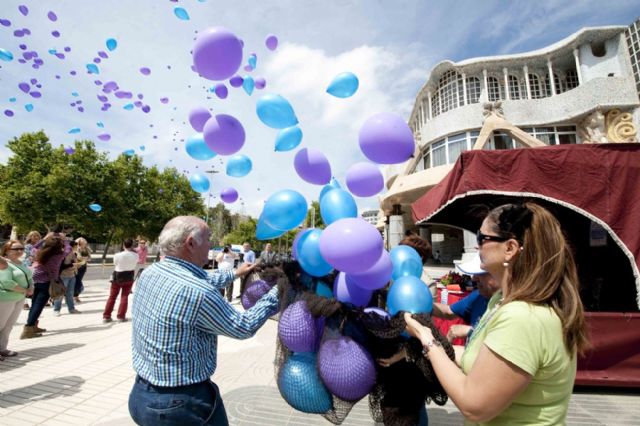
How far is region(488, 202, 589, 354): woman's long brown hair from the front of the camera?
1.16 meters

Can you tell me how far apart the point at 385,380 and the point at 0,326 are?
571cm

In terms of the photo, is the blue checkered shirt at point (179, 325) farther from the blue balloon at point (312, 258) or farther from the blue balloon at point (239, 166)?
the blue balloon at point (239, 166)

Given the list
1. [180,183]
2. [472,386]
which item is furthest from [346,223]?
[180,183]

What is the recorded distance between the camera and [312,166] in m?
2.71

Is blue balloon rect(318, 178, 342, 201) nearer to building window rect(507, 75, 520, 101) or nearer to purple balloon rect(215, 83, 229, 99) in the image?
purple balloon rect(215, 83, 229, 99)

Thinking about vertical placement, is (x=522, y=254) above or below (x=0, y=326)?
above

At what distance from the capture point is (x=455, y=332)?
2197 millimetres

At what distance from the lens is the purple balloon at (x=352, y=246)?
1843 mm

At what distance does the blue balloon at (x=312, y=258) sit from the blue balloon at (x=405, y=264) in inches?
21.9

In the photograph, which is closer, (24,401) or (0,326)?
(24,401)

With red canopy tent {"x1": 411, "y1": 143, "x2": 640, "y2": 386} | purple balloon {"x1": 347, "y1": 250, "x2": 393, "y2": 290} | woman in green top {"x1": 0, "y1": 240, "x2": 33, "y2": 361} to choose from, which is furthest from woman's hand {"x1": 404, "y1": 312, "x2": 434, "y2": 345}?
woman in green top {"x1": 0, "y1": 240, "x2": 33, "y2": 361}

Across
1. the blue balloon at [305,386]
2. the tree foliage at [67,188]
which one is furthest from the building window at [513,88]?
the tree foliage at [67,188]

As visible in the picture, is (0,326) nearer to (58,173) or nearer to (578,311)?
(578,311)

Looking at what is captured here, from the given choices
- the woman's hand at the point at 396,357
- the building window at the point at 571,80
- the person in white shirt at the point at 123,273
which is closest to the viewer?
the woman's hand at the point at 396,357
